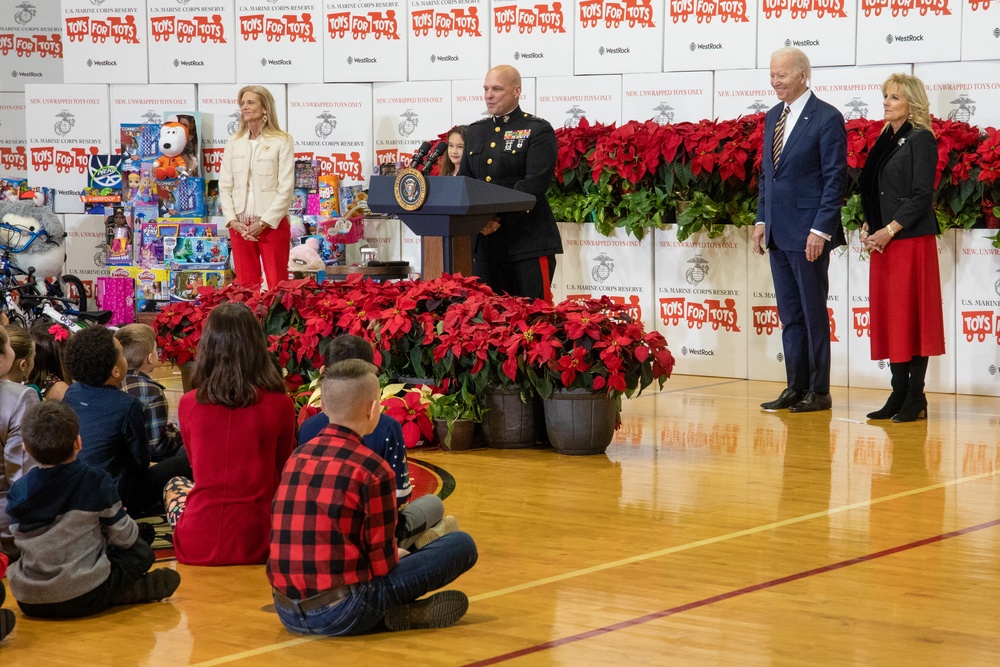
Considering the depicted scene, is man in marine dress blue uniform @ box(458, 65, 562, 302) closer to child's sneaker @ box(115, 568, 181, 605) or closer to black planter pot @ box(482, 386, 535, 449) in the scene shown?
black planter pot @ box(482, 386, 535, 449)

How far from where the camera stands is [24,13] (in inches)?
502

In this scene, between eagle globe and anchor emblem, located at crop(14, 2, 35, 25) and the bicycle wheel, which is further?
eagle globe and anchor emblem, located at crop(14, 2, 35, 25)

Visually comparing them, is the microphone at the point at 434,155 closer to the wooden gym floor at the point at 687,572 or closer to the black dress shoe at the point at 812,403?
the black dress shoe at the point at 812,403

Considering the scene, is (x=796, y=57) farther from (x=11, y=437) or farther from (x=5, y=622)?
(x=5, y=622)

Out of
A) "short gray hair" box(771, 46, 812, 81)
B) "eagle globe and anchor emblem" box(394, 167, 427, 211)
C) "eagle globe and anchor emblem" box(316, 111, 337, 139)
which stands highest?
"short gray hair" box(771, 46, 812, 81)

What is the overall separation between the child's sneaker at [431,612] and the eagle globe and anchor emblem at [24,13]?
34.4ft

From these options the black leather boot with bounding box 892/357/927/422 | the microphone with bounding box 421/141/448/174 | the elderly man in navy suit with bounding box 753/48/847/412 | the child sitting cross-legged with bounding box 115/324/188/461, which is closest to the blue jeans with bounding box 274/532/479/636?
the child sitting cross-legged with bounding box 115/324/188/461

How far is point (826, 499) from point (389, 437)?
190cm

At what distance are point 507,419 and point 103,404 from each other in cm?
213

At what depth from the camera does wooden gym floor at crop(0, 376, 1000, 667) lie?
3.45 metres

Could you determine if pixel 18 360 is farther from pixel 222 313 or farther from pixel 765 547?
pixel 765 547

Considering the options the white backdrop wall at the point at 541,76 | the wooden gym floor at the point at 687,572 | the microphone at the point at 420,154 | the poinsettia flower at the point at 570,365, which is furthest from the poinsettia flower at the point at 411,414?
the microphone at the point at 420,154

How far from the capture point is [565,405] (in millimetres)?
6066

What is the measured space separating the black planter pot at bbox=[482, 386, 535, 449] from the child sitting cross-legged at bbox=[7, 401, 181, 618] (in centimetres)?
265
